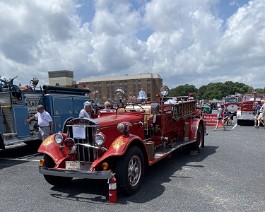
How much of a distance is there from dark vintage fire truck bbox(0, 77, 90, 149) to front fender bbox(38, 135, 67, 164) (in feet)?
11.8

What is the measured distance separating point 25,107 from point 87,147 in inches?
207

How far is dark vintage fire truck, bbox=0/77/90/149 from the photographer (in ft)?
32.4

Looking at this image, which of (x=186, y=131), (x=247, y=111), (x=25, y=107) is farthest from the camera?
(x=247, y=111)

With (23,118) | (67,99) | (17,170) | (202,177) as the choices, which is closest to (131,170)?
(202,177)

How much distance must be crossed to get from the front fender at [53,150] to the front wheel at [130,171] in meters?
1.21

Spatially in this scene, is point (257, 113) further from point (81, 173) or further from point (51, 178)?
point (81, 173)

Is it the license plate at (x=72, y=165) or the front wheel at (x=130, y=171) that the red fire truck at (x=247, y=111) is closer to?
the front wheel at (x=130, y=171)

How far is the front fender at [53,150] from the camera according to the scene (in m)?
5.95

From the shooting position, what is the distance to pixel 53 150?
20.0ft

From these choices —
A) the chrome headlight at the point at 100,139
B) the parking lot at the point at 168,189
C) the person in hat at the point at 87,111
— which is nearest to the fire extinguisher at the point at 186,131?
the parking lot at the point at 168,189

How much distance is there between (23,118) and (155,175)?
5236 mm

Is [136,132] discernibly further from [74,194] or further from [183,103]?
[183,103]

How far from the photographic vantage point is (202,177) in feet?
22.1

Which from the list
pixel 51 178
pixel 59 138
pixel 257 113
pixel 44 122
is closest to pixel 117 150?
pixel 59 138
